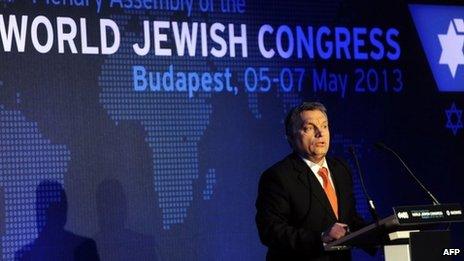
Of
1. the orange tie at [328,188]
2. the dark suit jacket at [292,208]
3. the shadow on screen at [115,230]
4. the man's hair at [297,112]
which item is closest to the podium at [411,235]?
the dark suit jacket at [292,208]

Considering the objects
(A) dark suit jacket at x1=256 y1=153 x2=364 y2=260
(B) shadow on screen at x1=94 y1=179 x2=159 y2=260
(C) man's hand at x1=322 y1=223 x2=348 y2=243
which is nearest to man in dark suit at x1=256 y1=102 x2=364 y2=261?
(A) dark suit jacket at x1=256 y1=153 x2=364 y2=260

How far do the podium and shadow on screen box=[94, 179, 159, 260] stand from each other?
6.65 ft

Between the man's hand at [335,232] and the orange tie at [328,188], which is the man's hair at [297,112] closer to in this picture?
the orange tie at [328,188]

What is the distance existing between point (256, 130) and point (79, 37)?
4.11 feet

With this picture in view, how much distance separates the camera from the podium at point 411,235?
321cm

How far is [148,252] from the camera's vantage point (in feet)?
17.1

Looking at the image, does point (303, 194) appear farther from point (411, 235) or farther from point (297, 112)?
point (411, 235)

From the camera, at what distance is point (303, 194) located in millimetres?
3832

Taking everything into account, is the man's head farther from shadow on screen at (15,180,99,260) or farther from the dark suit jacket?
shadow on screen at (15,180,99,260)

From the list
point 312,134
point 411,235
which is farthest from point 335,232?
point 312,134

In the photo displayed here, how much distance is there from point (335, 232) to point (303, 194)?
1.54ft

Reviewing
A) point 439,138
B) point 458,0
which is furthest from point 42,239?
point 458,0

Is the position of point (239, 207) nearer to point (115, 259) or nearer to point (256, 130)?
point (256, 130)

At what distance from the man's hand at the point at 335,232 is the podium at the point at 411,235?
24 mm
